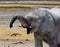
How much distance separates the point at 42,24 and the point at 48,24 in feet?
0.26

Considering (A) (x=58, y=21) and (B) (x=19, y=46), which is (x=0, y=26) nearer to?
(B) (x=19, y=46)

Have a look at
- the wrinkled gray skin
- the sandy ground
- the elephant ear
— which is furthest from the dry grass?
the elephant ear

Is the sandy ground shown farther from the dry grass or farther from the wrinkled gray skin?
the wrinkled gray skin

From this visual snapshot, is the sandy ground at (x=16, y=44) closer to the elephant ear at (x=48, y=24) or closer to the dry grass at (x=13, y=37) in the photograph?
the dry grass at (x=13, y=37)

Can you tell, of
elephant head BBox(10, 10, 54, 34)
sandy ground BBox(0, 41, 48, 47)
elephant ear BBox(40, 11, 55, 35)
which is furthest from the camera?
sandy ground BBox(0, 41, 48, 47)

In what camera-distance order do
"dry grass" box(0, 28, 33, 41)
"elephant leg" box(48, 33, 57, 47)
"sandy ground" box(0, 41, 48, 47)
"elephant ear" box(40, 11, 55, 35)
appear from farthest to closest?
"dry grass" box(0, 28, 33, 41)
"sandy ground" box(0, 41, 48, 47)
"elephant leg" box(48, 33, 57, 47)
"elephant ear" box(40, 11, 55, 35)

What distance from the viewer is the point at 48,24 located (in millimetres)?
2252

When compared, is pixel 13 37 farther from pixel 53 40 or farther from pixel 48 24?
pixel 48 24

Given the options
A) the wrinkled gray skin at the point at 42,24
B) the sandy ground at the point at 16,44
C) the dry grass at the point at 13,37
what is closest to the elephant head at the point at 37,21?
the wrinkled gray skin at the point at 42,24

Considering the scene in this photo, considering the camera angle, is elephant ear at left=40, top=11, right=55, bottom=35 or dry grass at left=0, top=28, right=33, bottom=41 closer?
elephant ear at left=40, top=11, right=55, bottom=35

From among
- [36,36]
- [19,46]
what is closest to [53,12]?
[36,36]

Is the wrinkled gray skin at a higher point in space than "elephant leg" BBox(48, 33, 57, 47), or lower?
higher

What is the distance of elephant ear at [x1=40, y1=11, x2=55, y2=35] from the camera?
2209 millimetres

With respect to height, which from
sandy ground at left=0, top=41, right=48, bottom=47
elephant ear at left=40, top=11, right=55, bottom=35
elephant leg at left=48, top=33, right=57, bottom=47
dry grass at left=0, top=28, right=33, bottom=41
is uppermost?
elephant ear at left=40, top=11, right=55, bottom=35
